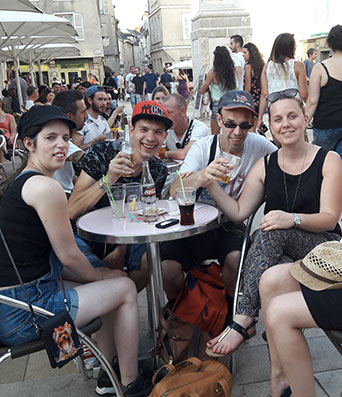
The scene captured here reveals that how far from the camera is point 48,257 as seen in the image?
2.31 m

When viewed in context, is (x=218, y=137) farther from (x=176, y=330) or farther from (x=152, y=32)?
(x=152, y=32)

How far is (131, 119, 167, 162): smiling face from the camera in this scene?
286 centimetres

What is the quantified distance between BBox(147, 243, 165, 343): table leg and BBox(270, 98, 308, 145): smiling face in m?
0.95

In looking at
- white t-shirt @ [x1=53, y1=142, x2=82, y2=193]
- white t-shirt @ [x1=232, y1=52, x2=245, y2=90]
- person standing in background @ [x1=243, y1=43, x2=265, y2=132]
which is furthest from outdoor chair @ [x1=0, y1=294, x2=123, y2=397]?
white t-shirt @ [x1=232, y1=52, x2=245, y2=90]

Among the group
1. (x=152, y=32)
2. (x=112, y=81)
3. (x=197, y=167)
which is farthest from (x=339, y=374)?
(x=152, y=32)

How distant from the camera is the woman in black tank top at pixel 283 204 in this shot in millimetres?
2396

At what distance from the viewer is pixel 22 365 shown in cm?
293

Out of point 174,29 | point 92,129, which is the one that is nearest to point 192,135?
point 92,129

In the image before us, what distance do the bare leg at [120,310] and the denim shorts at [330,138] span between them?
2.94 m

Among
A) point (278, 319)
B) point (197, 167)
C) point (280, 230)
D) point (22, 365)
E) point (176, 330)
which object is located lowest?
point (22, 365)

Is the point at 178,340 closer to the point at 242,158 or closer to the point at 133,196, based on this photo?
the point at 133,196

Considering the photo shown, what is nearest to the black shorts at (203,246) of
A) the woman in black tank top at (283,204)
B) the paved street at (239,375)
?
the woman in black tank top at (283,204)

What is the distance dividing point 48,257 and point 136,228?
0.47 m

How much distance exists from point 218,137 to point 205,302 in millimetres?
1087
